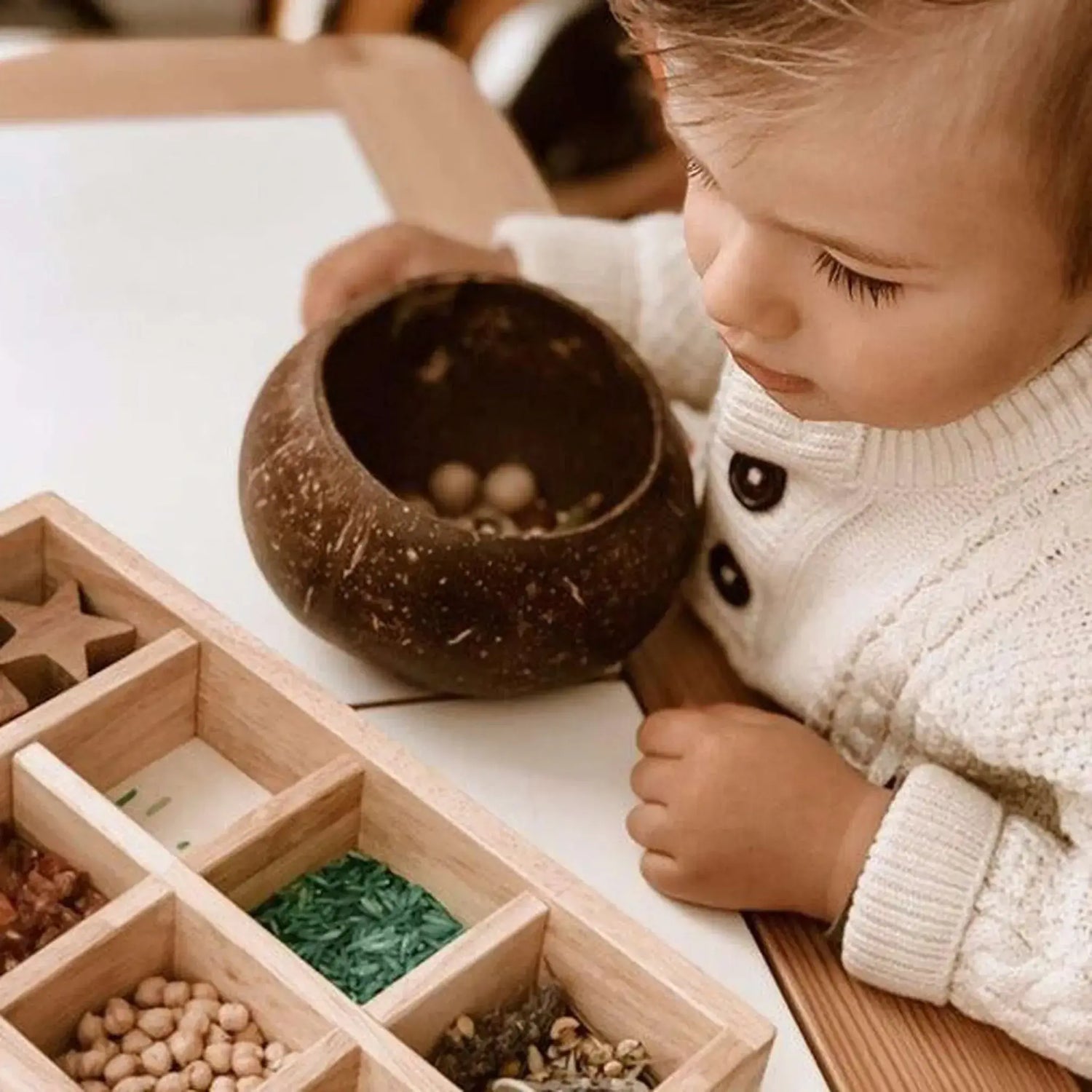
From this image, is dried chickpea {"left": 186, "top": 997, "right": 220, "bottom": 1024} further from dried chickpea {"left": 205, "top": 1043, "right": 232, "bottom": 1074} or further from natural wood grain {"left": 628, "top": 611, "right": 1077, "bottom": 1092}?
natural wood grain {"left": 628, "top": 611, "right": 1077, "bottom": 1092}

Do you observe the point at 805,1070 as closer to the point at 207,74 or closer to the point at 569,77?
the point at 207,74

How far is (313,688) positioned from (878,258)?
0.86 ft

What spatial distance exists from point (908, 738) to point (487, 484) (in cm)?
24

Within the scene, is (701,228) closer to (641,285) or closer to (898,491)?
(898,491)

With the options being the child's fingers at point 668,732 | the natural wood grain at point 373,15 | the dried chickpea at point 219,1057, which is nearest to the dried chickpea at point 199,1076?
the dried chickpea at point 219,1057

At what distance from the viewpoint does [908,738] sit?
755 mm

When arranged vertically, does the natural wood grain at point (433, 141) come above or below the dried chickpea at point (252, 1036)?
above

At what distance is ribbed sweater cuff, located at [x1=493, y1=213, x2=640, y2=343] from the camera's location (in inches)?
36.9

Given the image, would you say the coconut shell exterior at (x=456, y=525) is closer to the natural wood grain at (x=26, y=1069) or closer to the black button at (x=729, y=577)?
the black button at (x=729, y=577)

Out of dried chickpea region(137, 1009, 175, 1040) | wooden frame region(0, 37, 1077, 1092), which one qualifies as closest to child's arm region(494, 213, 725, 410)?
wooden frame region(0, 37, 1077, 1092)

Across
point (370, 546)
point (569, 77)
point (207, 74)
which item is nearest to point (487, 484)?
point (370, 546)

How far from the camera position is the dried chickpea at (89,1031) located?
62 centimetres

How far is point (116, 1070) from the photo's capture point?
605 millimetres

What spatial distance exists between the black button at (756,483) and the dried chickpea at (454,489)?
0.13 m
